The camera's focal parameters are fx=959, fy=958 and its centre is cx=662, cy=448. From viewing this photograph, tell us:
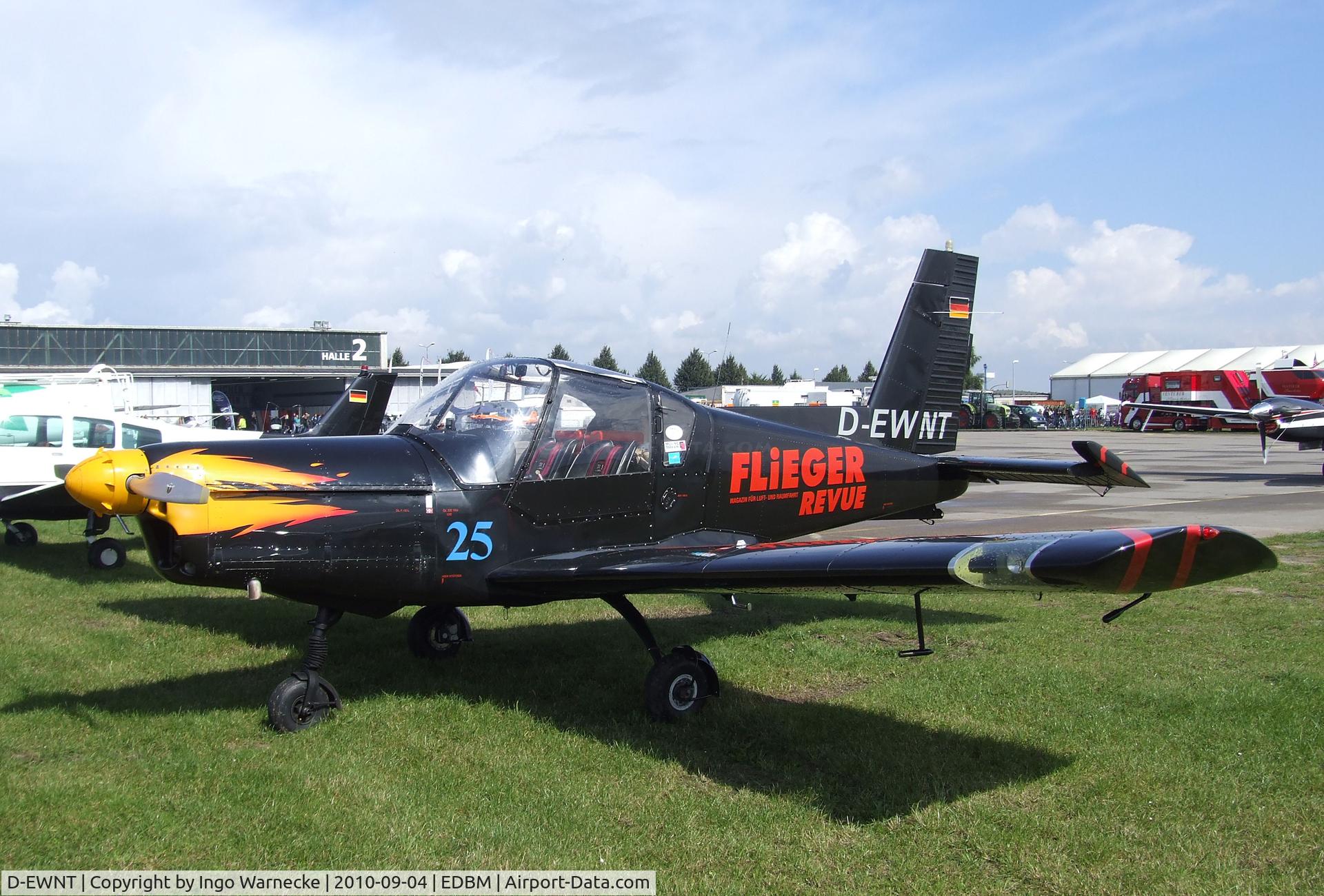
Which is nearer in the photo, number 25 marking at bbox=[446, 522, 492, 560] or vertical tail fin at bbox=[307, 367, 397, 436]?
number 25 marking at bbox=[446, 522, 492, 560]

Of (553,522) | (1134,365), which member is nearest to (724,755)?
(553,522)

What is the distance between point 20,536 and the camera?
46.1 feet

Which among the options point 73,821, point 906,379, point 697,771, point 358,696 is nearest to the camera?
point 73,821

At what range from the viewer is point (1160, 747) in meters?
5.36

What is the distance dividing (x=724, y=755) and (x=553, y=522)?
1944 millimetres

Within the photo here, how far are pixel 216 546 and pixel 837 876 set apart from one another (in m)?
3.70

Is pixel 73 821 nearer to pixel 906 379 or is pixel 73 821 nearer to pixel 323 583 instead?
pixel 323 583

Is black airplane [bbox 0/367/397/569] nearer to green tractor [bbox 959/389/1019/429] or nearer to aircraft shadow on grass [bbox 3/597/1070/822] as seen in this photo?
aircraft shadow on grass [bbox 3/597/1070/822]

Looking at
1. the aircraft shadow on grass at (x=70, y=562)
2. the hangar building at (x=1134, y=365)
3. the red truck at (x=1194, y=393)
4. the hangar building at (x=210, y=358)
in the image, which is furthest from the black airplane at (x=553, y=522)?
the hangar building at (x=1134, y=365)

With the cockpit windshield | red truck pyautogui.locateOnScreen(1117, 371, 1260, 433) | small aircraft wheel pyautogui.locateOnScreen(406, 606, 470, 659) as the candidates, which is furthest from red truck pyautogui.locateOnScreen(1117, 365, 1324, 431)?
the cockpit windshield

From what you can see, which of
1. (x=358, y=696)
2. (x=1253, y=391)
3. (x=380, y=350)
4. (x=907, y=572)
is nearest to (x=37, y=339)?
(x=380, y=350)

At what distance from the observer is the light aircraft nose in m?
5.16

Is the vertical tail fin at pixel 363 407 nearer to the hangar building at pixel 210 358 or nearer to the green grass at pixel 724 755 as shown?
the green grass at pixel 724 755

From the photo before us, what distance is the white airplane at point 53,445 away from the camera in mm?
12516
